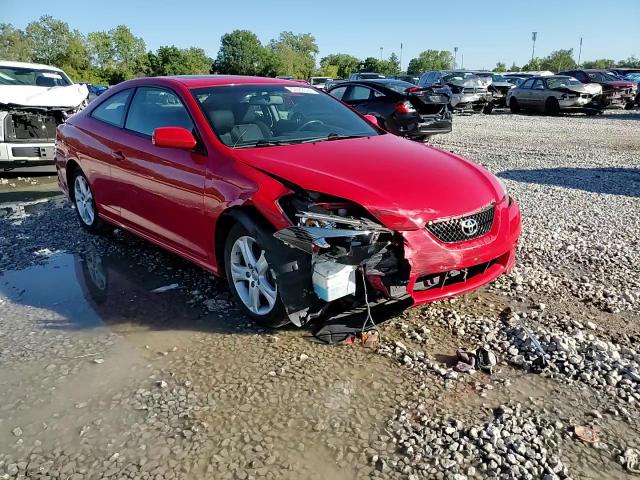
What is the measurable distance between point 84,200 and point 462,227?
4246 millimetres

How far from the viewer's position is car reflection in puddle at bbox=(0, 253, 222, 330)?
3951 mm

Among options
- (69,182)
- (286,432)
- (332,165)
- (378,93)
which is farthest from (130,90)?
(378,93)

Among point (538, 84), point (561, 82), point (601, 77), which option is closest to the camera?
point (561, 82)

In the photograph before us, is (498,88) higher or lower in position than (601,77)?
lower

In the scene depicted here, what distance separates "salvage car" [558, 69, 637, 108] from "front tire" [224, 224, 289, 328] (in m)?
21.3

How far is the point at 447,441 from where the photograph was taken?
2.57 metres

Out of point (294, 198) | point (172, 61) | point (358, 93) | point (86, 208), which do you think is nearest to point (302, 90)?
point (294, 198)

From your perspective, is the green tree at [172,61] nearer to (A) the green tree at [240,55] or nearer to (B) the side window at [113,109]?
(A) the green tree at [240,55]

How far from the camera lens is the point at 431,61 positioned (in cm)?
9819

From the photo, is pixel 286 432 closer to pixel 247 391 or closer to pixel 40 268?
pixel 247 391

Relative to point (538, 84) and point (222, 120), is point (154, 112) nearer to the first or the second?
point (222, 120)

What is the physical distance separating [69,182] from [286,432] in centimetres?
467

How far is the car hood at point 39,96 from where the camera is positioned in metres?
8.88

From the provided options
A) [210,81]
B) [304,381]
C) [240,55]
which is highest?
[240,55]
